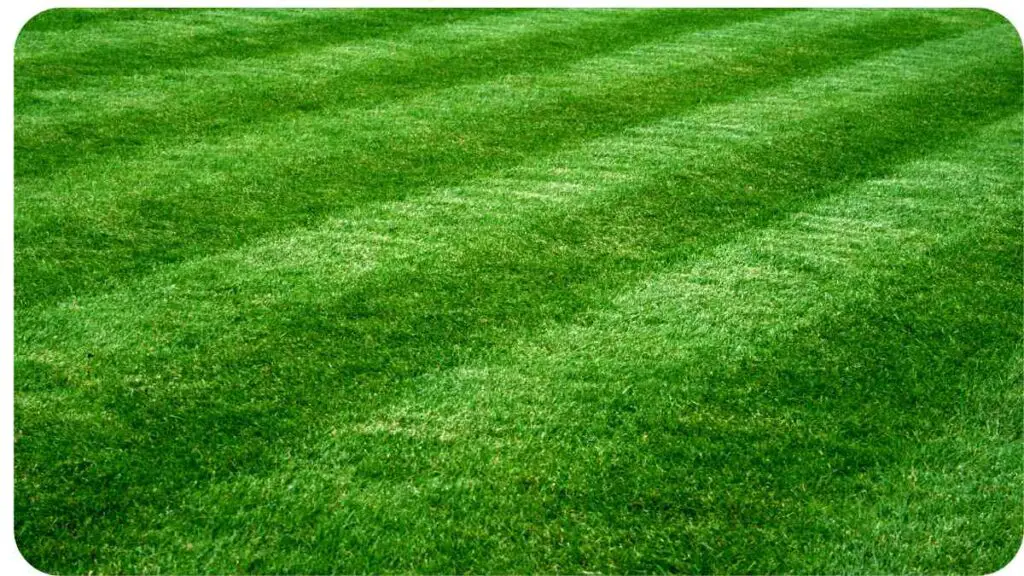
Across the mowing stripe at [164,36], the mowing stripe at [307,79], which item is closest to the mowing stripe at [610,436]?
the mowing stripe at [307,79]

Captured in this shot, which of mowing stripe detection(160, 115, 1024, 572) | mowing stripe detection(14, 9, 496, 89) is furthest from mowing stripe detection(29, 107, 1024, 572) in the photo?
mowing stripe detection(14, 9, 496, 89)

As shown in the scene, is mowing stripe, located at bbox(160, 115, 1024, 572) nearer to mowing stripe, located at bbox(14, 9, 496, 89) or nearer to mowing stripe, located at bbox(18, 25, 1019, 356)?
mowing stripe, located at bbox(18, 25, 1019, 356)

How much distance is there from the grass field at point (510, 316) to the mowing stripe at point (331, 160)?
38 mm

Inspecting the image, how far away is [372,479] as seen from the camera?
3.65 metres

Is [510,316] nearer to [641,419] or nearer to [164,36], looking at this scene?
[641,419]

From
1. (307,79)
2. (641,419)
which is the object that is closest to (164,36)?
(307,79)

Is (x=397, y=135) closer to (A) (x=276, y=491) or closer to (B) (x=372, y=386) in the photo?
(B) (x=372, y=386)

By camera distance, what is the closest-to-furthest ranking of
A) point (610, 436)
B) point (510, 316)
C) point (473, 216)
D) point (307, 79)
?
point (610, 436), point (510, 316), point (473, 216), point (307, 79)

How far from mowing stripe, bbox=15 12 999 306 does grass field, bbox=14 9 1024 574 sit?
4cm

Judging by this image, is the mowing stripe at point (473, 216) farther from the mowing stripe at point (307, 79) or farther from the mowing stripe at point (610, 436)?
the mowing stripe at point (307, 79)

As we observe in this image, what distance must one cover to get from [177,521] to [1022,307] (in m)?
4.50

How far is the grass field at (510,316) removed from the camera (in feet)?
11.4

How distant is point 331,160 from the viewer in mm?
6715

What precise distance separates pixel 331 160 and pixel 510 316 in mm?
2572
